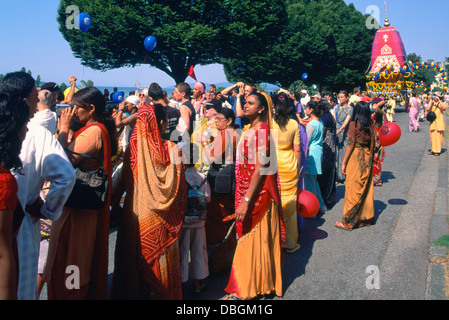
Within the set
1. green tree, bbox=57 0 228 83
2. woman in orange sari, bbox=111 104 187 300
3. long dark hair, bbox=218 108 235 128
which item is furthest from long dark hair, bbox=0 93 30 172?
green tree, bbox=57 0 228 83

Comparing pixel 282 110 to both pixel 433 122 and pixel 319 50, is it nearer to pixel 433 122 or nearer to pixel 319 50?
pixel 433 122

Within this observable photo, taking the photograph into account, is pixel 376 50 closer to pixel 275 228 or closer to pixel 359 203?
pixel 359 203

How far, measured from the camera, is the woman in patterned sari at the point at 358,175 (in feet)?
17.6

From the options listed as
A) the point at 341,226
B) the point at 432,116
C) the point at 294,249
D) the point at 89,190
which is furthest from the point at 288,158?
the point at 432,116

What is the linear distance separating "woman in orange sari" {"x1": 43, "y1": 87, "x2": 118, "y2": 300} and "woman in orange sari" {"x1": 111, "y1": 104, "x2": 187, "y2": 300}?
17 centimetres

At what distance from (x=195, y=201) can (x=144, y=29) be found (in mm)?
24722

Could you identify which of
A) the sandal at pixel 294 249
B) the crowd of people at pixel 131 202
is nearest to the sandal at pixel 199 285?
the crowd of people at pixel 131 202

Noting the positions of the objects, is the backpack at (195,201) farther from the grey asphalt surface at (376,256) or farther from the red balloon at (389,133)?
the red balloon at (389,133)

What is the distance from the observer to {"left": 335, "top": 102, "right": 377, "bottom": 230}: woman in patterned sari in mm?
5371

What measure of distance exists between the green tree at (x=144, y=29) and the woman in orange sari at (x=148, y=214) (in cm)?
2292

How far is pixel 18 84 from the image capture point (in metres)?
2.55

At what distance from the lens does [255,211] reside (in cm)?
346

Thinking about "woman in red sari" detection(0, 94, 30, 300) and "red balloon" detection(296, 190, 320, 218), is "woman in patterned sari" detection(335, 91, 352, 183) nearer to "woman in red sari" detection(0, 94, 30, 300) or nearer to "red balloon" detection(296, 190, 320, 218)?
"red balloon" detection(296, 190, 320, 218)
